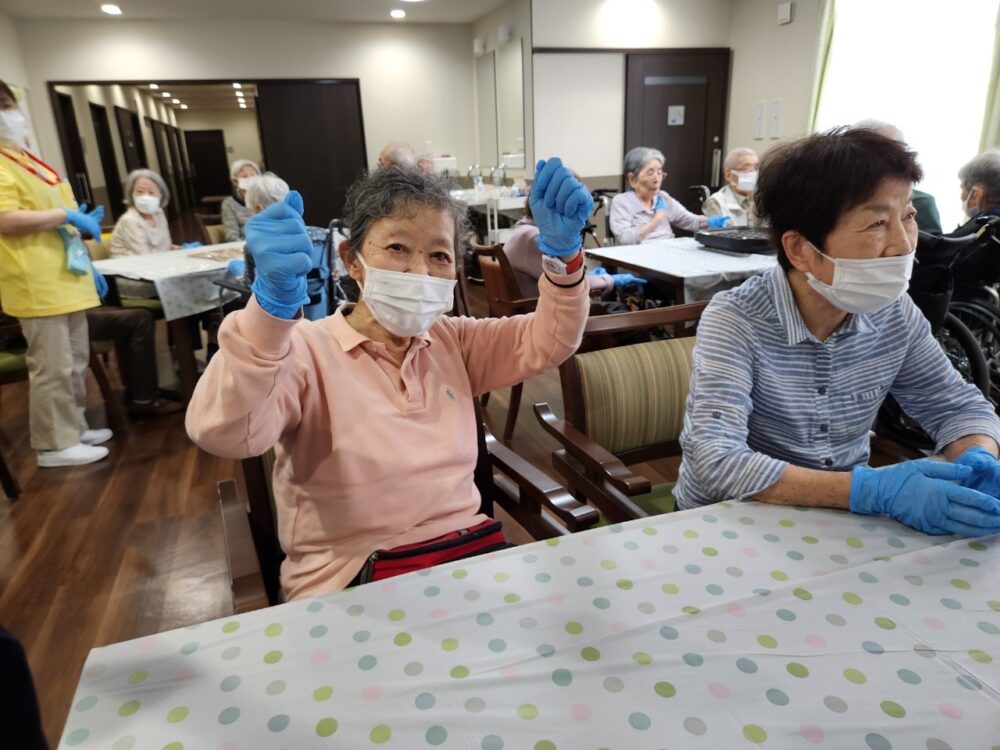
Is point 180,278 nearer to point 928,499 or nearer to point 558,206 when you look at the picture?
point 558,206

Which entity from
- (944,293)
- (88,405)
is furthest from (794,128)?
(88,405)

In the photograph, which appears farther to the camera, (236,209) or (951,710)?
(236,209)

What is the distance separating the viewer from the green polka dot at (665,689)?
0.62 metres

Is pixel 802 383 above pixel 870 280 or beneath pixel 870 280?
beneath

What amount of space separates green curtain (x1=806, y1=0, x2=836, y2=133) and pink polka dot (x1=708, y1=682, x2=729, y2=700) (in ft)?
18.1

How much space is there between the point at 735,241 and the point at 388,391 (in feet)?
8.05

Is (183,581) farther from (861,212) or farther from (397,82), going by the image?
(397,82)

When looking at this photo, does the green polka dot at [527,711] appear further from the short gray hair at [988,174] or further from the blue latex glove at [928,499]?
the short gray hair at [988,174]

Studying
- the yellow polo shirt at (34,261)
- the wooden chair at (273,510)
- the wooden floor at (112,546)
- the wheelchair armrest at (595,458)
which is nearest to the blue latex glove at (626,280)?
the wooden floor at (112,546)

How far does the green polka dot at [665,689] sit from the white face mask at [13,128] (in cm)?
274

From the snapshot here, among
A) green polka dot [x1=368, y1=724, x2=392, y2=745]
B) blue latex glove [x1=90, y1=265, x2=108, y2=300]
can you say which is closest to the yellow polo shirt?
blue latex glove [x1=90, y1=265, x2=108, y2=300]

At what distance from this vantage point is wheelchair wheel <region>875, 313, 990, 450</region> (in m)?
2.28

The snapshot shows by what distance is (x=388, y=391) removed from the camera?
1109mm

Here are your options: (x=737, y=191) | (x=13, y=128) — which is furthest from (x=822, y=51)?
(x=13, y=128)
